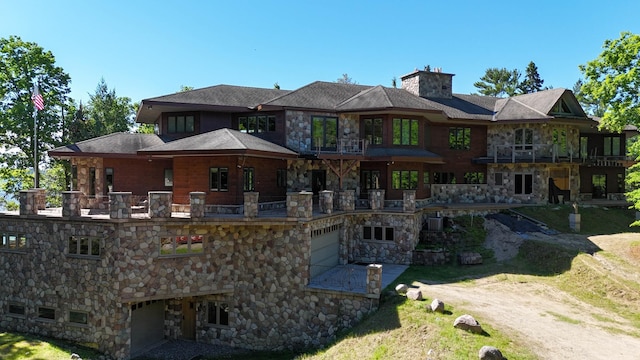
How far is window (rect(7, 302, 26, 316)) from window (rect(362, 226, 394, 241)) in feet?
56.1

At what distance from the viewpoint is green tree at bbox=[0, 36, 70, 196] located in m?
29.6

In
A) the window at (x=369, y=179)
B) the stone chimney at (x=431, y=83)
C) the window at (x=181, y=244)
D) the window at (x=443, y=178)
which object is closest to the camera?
the window at (x=181, y=244)

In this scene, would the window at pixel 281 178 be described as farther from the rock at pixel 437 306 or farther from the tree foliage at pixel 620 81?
the tree foliage at pixel 620 81

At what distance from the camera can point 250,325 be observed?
56.5 feet

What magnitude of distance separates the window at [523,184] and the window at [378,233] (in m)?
12.5

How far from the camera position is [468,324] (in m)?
12.6

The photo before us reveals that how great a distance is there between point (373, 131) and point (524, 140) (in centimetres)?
1208

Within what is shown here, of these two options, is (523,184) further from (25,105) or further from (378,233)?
(25,105)

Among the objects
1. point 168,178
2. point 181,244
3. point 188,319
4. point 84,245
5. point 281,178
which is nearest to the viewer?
point 84,245

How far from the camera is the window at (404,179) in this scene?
78.5 feet

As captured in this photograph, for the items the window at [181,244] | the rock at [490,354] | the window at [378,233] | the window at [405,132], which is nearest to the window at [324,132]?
the window at [405,132]

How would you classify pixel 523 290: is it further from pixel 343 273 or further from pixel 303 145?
pixel 303 145

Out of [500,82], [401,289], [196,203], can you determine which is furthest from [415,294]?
[500,82]

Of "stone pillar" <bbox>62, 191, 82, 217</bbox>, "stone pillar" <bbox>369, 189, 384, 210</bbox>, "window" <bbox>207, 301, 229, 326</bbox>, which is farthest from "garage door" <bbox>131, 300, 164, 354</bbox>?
"stone pillar" <bbox>369, 189, 384, 210</bbox>
